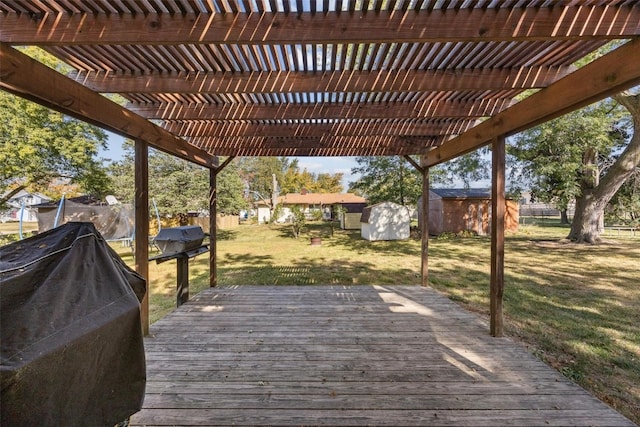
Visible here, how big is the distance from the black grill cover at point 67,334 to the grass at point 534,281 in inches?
131

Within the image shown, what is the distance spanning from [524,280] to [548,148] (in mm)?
7778

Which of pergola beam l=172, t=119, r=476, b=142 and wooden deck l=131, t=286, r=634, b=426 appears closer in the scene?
wooden deck l=131, t=286, r=634, b=426

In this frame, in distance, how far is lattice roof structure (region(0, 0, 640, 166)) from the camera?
73.0 inches

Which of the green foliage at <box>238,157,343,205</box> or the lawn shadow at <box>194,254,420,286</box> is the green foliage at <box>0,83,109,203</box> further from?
the green foliage at <box>238,157,343,205</box>

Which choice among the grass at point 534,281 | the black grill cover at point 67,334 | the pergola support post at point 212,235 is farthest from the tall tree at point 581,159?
the black grill cover at point 67,334

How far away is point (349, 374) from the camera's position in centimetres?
253

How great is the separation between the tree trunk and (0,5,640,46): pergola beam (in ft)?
38.2

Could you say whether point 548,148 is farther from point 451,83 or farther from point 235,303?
point 235,303

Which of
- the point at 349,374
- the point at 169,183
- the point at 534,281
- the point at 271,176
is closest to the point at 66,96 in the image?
the point at 349,374

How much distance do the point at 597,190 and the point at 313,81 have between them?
13776mm

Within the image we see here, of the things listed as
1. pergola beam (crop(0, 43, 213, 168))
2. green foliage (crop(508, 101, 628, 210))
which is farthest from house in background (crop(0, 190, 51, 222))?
green foliage (crop(508, 101, 628, 210))

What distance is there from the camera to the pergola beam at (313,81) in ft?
9.00

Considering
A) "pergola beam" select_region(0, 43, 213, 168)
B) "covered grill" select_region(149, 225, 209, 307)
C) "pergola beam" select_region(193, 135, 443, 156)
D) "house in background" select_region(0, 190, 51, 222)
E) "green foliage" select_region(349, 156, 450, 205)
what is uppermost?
"green foliage" select_region(349, 156, 450, 205)

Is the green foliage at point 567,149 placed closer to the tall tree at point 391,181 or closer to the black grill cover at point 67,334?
the tall tree at point 391,181
